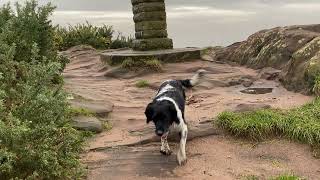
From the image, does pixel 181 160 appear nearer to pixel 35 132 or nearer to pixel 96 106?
pixel 35 132

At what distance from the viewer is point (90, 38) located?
19.5 metres

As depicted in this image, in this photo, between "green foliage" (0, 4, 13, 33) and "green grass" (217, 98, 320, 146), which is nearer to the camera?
"green grass" (217, 98, 320, 146)

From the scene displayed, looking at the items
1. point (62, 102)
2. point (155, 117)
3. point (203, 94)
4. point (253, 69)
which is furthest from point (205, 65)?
point (62, 102)

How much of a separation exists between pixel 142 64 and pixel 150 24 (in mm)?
1659

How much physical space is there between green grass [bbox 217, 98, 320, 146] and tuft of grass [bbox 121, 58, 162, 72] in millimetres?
5052

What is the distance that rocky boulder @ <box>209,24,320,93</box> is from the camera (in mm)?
9320

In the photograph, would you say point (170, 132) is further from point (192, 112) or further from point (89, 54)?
point (89, 54)

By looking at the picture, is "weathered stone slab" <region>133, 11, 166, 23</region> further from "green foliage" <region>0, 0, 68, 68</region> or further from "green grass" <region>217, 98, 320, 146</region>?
"green grass" <region>217, 98, 320, 146</region>

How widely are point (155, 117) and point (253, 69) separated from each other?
264 inches

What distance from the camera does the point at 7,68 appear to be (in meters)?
5.89

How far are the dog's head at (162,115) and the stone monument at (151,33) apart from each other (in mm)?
6800

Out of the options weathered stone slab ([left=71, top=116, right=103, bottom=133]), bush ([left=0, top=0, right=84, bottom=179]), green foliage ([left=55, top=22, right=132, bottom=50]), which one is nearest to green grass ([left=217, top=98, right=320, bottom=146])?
weathered stone slab ([left=71, top=116, right=103, bottom=133])

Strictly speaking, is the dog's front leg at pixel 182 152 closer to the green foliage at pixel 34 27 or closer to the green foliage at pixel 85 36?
the green foliage at pixel 34 27

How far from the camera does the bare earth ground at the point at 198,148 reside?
587cm
